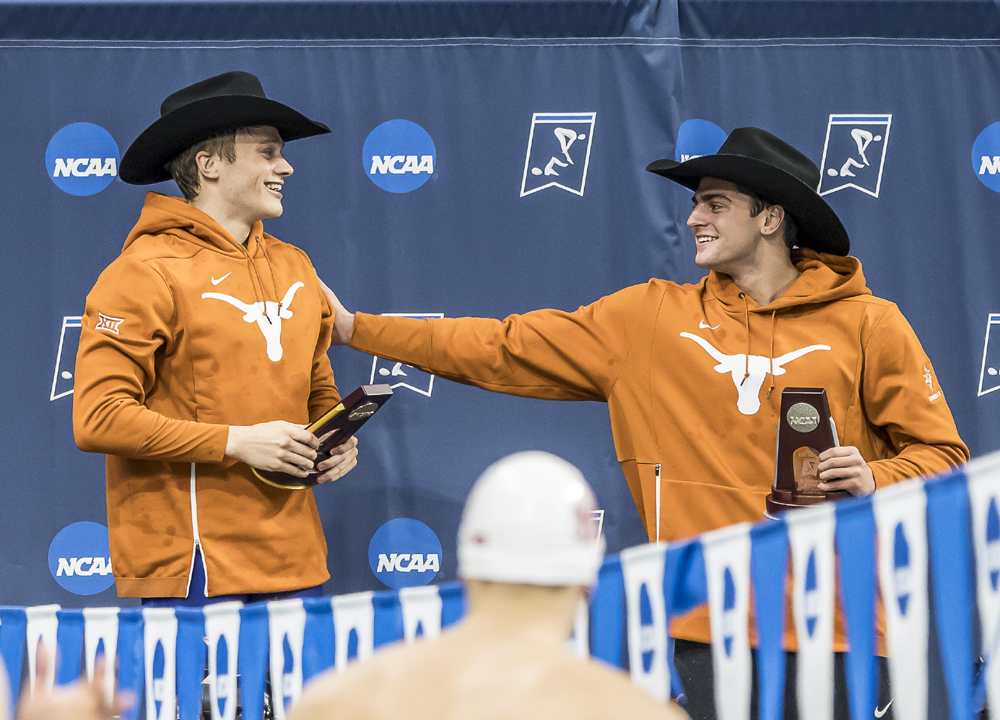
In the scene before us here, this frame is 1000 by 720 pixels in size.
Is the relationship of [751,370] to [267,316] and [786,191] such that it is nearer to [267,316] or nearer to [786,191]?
[786,191]

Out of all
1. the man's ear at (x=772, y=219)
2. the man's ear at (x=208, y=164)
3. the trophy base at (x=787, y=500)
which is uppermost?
the man's ear at (x=208, y=164)

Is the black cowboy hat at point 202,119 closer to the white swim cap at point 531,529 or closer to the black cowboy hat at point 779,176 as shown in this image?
the black cowboy hat at point 779,176

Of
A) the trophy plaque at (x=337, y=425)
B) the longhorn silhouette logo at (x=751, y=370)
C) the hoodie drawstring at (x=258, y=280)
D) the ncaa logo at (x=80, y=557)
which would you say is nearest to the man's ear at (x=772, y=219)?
the longhorn silhouette logo at (x=751, y=370)

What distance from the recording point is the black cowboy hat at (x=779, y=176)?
2.73 metres

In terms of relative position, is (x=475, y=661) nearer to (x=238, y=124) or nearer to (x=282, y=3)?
(x=238, y=124)

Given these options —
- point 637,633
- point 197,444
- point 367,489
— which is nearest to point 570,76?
point 367,489

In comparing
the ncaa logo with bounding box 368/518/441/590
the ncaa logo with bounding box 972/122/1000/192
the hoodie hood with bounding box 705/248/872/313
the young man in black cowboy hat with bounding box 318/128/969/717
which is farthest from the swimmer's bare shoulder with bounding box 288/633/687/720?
the ncaa logo with bounding box 972/122/1000/192

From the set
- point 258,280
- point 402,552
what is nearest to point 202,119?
point 258,280

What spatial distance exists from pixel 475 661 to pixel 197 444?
5.19ft

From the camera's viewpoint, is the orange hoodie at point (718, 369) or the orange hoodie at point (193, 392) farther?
the orange hoodie at point (718, 369)

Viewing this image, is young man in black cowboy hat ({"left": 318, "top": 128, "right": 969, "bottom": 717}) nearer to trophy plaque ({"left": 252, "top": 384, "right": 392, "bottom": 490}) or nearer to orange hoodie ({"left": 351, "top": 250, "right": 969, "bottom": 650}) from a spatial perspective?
orange hoodie ({"left": 351, "top": 250, "right": 969, "bottom": 650})

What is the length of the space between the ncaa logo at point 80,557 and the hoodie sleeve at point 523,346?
4.53ft

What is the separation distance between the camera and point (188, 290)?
2576mm

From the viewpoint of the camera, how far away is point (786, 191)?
2.75 meters
